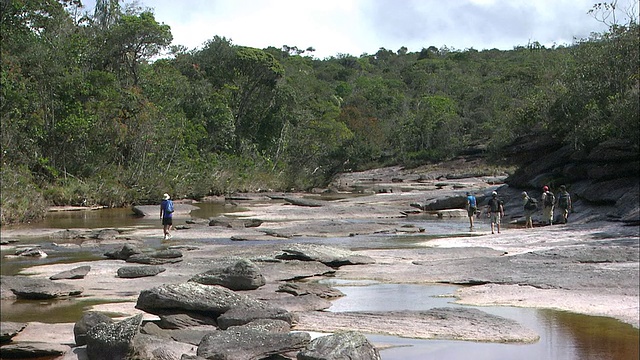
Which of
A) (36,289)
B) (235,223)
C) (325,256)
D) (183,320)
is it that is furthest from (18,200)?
(183,320)

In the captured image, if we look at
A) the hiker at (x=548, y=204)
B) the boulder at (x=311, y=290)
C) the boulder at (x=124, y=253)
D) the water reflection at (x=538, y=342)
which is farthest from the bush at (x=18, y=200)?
the water reflection at (x=538, y=342)

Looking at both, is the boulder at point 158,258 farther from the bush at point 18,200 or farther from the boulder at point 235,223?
the bush at point 18,200

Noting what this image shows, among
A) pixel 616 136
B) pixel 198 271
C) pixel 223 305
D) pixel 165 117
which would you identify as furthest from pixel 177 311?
pixel 165 117

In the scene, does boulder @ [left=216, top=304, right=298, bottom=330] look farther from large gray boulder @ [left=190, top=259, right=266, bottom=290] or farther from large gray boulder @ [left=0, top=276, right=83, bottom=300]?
large gray boulder @ [left=0, top=276, right=83, bottom=300]

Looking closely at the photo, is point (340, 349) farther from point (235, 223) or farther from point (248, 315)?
point (235, 223)

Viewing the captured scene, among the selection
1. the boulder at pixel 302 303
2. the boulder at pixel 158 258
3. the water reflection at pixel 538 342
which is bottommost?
the water reflection at pixel 538 342

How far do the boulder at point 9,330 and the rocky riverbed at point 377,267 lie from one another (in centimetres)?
12

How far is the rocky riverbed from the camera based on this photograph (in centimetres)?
1352

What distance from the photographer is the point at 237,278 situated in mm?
16656

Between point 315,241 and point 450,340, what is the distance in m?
16.1

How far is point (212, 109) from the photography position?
2447 inches

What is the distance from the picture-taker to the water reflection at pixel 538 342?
37.8 ft

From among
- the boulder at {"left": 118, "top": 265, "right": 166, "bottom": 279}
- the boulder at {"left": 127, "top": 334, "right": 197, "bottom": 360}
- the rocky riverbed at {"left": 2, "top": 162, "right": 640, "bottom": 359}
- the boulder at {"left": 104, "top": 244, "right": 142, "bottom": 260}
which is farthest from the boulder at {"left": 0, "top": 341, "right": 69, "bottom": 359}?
the boulder at {"left": 104, "top": 244, "right": 142, "bottom": 260}

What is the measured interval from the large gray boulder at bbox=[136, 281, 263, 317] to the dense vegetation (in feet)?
73.8
